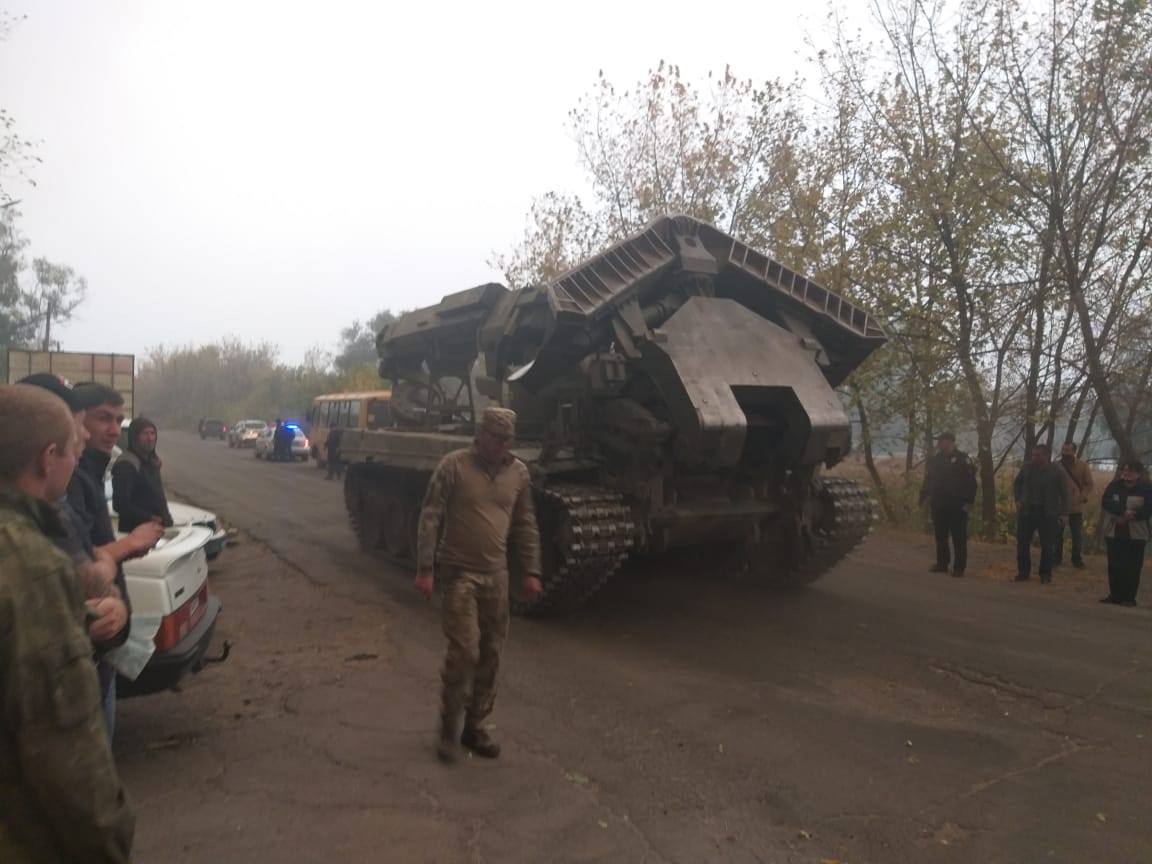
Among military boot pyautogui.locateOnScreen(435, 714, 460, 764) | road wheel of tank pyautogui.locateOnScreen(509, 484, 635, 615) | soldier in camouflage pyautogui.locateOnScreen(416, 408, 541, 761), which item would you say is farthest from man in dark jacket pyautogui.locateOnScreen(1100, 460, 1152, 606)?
military boot pyautogui.locateOnScreen(435, 714, 460, 764)

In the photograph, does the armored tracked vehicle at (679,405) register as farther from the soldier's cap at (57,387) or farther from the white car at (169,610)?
the soldier's cap at (57,387)

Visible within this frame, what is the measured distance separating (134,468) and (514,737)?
8.79ft

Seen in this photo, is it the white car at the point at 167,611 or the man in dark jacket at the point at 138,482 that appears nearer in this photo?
the white car at the point at 167,611

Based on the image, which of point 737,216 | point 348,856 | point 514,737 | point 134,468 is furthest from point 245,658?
point 737,216

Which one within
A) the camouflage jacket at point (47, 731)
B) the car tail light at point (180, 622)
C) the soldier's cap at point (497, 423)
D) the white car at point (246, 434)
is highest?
the soldier's cap at point (497, 423)

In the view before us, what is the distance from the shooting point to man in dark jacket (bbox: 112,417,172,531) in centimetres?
543

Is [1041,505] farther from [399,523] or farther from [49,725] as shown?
[49,725]

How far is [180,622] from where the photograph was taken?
4469mm

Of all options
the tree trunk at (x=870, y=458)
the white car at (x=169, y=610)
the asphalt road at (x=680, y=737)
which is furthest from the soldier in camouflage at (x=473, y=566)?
the tree trunk at (x=870, y=458)

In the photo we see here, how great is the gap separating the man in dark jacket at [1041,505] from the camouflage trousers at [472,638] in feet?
23.8

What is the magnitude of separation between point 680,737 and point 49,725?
3657 millimetres

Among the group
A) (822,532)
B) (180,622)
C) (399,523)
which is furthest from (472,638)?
(399,523)

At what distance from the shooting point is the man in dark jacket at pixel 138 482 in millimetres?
5434

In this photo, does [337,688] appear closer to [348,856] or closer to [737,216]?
[348,856]
